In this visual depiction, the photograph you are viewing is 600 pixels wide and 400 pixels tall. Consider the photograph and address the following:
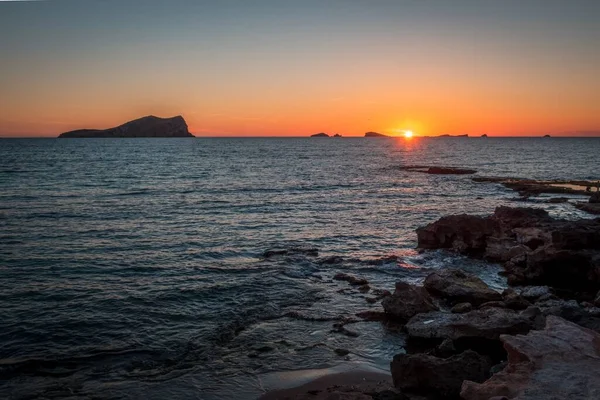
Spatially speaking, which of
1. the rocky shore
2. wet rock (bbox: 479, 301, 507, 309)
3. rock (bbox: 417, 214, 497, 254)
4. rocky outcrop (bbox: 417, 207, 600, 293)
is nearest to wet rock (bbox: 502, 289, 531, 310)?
the rocky shore

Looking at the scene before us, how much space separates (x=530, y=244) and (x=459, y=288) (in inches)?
403

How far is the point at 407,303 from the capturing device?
1681 cm

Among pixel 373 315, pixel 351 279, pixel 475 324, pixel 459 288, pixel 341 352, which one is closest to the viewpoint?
→ pixel 475 324

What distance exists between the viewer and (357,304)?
62.6ft

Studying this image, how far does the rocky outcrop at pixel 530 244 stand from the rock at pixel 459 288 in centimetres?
380

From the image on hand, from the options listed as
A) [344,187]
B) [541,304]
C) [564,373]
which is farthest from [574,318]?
[344,187]

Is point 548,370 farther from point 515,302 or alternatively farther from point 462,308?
point 515,302

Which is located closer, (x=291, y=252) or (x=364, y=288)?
(x=364, y=288)

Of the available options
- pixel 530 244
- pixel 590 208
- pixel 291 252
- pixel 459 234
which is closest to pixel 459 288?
pixel 530 244

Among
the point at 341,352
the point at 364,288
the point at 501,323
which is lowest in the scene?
the point at 341,352

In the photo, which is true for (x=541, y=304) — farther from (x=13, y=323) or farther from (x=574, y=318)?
(x=13, y=323)

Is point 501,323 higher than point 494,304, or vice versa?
point 501,323

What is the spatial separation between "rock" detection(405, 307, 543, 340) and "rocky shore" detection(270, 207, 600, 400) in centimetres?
3

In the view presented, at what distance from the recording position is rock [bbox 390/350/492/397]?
11.0 metres
